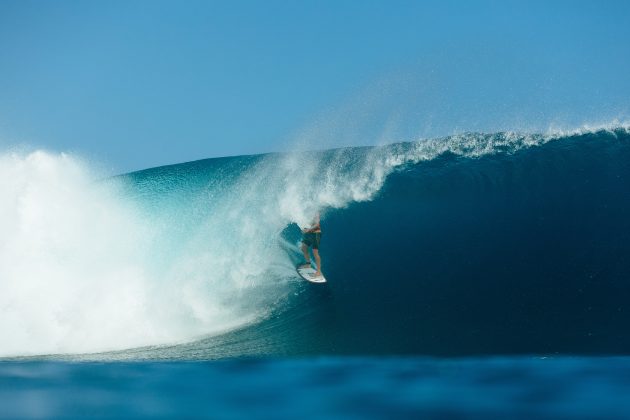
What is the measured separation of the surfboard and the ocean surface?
0.13m

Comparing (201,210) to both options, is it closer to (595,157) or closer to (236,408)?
(236,408)

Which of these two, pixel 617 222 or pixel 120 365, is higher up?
pixel 617 222

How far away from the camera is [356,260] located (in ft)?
25.8

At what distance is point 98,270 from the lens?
7312 millimetres

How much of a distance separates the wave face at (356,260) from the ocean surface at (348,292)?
0.11 ft

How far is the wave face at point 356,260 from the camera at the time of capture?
582cm

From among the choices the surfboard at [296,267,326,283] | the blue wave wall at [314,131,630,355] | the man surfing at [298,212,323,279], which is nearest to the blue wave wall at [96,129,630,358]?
the blue wave wall at [314,131,630,355]

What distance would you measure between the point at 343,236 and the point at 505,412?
498 cm

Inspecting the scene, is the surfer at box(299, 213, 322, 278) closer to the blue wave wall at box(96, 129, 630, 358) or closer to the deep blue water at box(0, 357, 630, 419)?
the blue wave wall at box(96, 129, 630, 358)

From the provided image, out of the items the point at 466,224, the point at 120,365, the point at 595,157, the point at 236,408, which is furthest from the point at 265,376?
the point at 595,157

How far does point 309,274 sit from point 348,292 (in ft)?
2.47

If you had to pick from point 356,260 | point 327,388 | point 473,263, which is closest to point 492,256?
point 473,263

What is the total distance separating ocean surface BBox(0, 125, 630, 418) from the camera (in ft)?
14.6

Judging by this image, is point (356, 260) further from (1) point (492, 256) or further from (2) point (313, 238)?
(1) point (492, 256)
